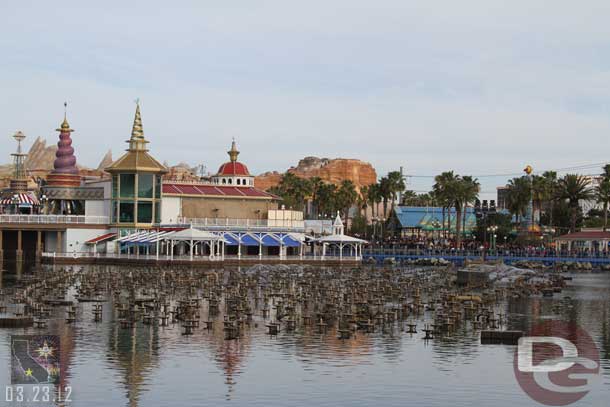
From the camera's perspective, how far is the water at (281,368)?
3253cm

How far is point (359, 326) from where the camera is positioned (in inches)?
1912

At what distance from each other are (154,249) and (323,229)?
111ft

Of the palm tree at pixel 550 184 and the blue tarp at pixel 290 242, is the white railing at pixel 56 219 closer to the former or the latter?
the blue tarp at pixel 290 242

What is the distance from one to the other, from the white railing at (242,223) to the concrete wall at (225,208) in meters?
2.68

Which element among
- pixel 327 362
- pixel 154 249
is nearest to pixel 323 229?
pixel 154 249

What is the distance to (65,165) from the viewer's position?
122000 millimetres

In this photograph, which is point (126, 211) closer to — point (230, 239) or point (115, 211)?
point (115, 211)

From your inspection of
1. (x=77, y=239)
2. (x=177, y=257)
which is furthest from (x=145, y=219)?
(x=177, y=257)

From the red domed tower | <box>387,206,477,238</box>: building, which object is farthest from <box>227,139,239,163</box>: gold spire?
<box>387,206,477,238</box>: building

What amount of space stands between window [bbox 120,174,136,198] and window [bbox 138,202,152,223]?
1.56 meters

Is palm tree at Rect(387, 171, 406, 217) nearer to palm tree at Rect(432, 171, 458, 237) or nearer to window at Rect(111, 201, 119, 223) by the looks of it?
palm tree at Rect(432, 171, 458, 237)

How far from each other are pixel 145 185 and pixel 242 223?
465 inches

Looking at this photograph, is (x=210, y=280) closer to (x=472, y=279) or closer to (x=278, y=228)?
(x=472, y=279)

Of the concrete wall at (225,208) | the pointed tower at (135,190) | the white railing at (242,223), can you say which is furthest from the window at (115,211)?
the concrete wall at (225,208)
